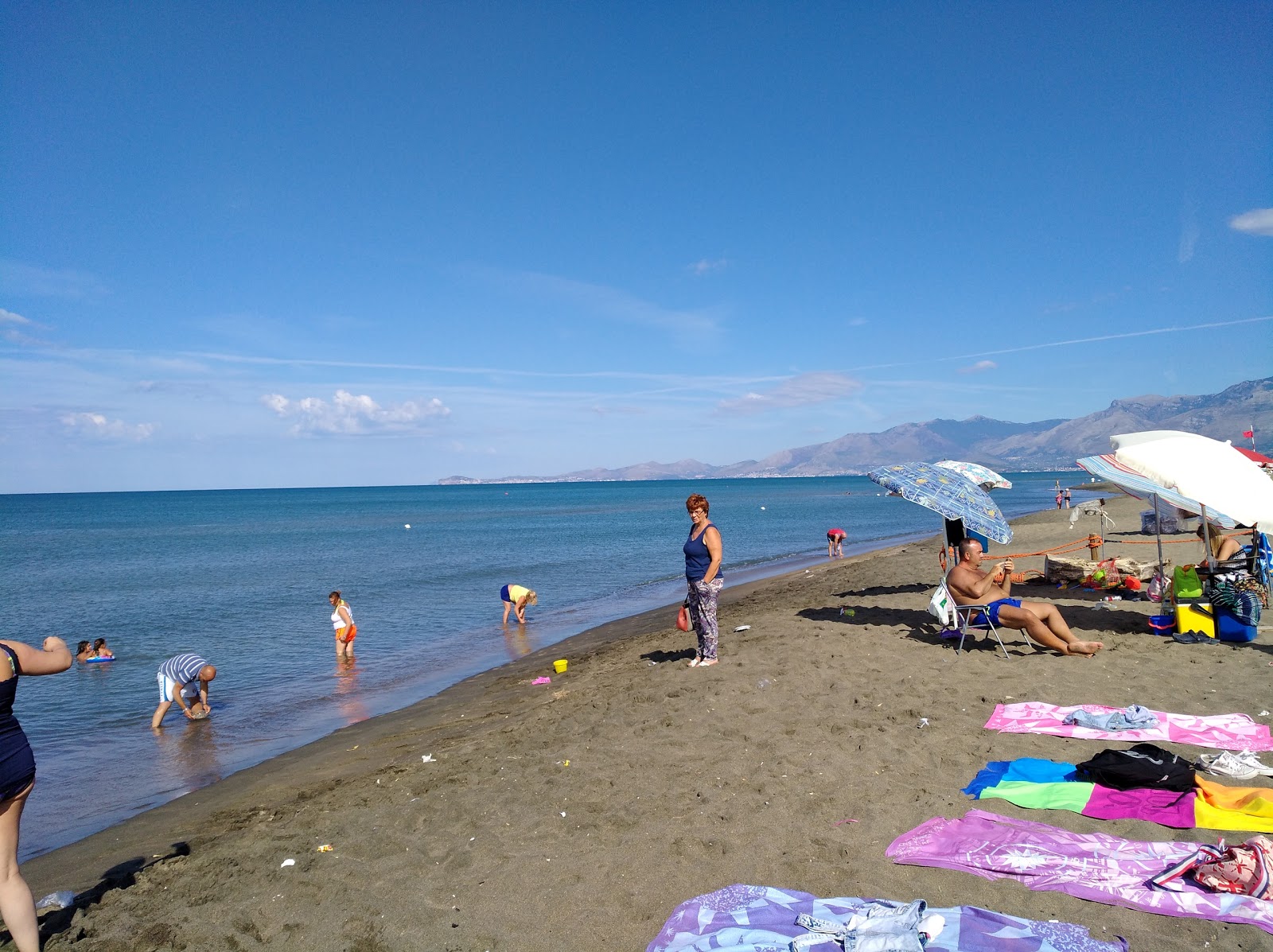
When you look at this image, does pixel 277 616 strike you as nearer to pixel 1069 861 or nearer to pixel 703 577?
pixel 703 577

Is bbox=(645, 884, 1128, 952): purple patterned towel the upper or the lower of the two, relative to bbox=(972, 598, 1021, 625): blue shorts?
lower

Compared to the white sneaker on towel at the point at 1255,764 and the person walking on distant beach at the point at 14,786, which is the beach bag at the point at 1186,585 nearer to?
the white sneaker on towel at the point at 1255,764

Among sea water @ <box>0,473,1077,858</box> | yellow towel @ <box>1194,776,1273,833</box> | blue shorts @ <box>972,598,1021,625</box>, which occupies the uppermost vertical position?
blue shorts @ <box>972,598,1021,625</box>

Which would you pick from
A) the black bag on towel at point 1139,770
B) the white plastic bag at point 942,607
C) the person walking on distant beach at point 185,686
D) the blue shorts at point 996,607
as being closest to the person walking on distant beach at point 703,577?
the white plastic bag at point 942,607

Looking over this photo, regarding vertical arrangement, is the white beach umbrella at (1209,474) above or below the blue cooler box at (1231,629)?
above

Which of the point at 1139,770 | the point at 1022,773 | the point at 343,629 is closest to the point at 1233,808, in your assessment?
the point at 1139,770

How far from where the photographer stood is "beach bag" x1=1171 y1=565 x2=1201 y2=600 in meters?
8.95

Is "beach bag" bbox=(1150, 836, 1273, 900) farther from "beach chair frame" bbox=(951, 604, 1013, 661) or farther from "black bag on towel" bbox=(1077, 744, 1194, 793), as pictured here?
"beach chair frame" bbox=(951, 604, 1013, 661)

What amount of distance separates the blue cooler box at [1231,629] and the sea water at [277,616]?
9992 mm

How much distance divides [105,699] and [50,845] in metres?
6.15

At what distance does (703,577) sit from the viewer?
860 cm

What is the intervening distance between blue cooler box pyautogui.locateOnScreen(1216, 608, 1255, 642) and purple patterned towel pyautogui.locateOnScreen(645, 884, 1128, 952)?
264 inches

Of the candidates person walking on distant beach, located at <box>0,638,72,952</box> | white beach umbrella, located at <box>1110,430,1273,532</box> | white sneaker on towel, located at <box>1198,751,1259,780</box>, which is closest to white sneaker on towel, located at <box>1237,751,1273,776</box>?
white sneaker on towel, located at <box>1198,751,1259,780</box>

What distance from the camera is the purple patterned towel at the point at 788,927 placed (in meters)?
3.36
